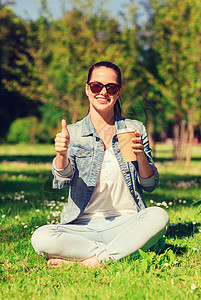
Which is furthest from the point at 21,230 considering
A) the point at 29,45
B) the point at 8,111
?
the point at 8,111

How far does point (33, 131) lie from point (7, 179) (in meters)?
28.9

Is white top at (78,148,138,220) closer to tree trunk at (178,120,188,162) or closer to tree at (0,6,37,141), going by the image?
tree trunk at (178,120,188,162)

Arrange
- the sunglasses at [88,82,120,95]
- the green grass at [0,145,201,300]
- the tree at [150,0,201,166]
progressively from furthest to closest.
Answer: the tree at [150,0,201,166]
the sunglasses at [88,82,120,95]
the green grass at [0,145,201,300]

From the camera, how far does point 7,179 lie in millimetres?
9359

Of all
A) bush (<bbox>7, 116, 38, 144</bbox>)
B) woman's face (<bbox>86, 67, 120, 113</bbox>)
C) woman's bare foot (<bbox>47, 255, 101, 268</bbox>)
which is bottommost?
bush (<bbox>7, 116, 38, 144</bbox>)

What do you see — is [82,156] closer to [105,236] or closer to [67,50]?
[105,236]

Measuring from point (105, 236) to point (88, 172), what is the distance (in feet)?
2.04

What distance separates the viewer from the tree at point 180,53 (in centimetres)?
1390

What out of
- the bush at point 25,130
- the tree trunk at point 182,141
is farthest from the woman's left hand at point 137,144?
the bush at point 25,130

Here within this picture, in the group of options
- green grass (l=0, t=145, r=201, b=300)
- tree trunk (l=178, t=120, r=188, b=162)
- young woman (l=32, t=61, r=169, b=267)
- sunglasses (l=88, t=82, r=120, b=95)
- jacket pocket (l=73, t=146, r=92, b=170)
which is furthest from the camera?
tree trunk (l=178, t=120, r=188, b=162)

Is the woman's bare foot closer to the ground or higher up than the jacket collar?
closer to the ground

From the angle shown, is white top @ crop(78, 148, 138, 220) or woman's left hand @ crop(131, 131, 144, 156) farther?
white top @ crop(78, 148, 138, 220)

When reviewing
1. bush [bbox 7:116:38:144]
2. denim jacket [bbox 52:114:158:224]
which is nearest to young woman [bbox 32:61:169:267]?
denim jacket [bbox 52:114:158:224]

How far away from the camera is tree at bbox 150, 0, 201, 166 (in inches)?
547
